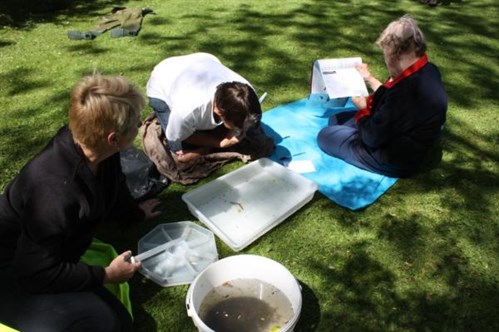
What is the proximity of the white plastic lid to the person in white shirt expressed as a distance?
749mm

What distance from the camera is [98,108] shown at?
5.69 feet

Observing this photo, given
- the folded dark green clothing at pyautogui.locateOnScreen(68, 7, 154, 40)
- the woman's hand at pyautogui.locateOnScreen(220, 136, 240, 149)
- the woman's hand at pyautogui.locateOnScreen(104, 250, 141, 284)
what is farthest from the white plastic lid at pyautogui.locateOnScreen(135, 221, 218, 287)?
the folded dark green clothing at pyautogui.locateOnScreen(68, 7, 154, 40)

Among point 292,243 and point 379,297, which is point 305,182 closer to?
point 292,243

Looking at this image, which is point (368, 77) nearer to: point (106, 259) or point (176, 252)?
point (176, 252)

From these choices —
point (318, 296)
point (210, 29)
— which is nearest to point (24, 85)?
point (210, 29)

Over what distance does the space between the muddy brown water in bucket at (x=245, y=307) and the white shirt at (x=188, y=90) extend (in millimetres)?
1296

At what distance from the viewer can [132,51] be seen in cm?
531

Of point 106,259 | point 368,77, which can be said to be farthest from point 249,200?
point 368,77

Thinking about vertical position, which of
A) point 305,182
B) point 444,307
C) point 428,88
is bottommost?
point 444,307

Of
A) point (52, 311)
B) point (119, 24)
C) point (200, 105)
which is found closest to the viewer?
point (52, 311)

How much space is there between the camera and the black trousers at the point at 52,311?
180 cm

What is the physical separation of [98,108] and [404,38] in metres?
2.28

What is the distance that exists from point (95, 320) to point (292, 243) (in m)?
1.40

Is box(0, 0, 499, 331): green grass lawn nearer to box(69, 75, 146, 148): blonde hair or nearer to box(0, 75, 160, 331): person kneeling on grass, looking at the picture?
box(0, 75, 160, 331): person kneeling on grass
